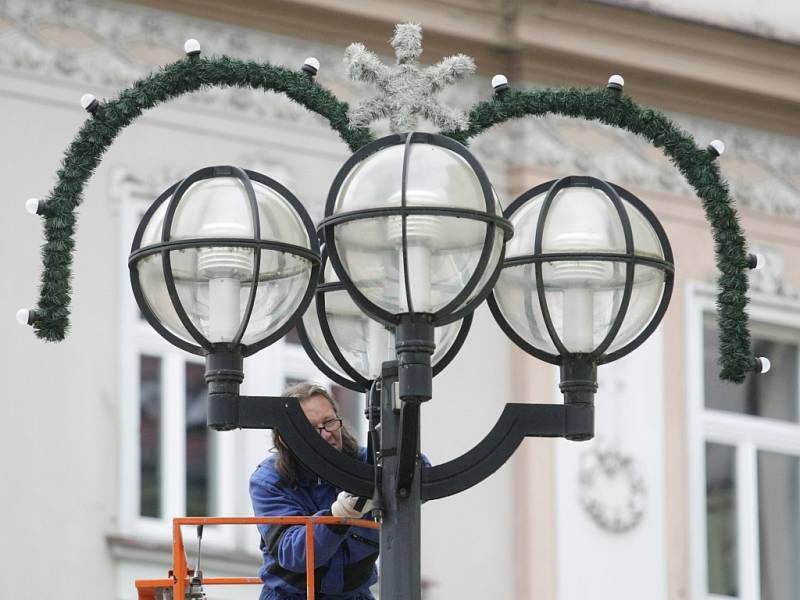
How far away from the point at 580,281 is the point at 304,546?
1.12m

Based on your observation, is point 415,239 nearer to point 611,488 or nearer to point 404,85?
point 404,85

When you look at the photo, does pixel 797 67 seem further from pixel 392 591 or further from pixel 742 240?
pixel 392 591

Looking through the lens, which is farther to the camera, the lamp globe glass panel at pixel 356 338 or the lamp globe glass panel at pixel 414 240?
the lamp globe glass panel at pixel 356 338

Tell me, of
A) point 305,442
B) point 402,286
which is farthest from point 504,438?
point 402,286

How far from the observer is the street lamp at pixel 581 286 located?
647cm

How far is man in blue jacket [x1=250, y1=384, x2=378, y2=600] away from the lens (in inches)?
275

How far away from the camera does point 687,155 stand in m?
7.50

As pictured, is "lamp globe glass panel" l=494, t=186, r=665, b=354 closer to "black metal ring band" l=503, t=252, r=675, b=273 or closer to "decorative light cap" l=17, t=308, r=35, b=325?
"black metal ring band" l=503, t=252, r=675, b=273

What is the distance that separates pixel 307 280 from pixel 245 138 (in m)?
6.59

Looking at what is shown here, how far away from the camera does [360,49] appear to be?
7.09 metres

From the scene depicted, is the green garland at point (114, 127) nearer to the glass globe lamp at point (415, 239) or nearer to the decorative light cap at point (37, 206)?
the decorative light cap at point (37, 206)

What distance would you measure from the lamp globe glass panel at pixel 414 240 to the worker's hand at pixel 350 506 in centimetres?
68

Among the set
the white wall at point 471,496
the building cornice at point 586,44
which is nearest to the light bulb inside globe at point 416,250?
the building cornice at point 586,44

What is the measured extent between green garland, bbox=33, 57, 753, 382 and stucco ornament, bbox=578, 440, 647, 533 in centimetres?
598
